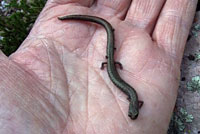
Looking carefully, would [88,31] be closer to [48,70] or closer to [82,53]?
[82,53]

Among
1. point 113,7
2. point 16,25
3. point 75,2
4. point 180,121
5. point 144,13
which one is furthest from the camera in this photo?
point 16,25

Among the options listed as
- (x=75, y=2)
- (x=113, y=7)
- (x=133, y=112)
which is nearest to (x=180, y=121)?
(x=133, y=112)

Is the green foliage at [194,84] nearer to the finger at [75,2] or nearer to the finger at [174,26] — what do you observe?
the finger at [174,26]

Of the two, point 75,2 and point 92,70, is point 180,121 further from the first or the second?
point 75,2

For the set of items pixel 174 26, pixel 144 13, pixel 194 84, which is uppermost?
pixel 144 13

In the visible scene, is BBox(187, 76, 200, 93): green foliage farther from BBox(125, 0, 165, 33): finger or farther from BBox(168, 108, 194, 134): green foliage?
BBox(125, 0, 165, 33): finger

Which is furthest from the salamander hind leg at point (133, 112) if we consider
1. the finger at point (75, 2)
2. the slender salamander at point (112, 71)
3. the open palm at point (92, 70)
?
the finger at point (75, 2)

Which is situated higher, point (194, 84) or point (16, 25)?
point (16, 25)
